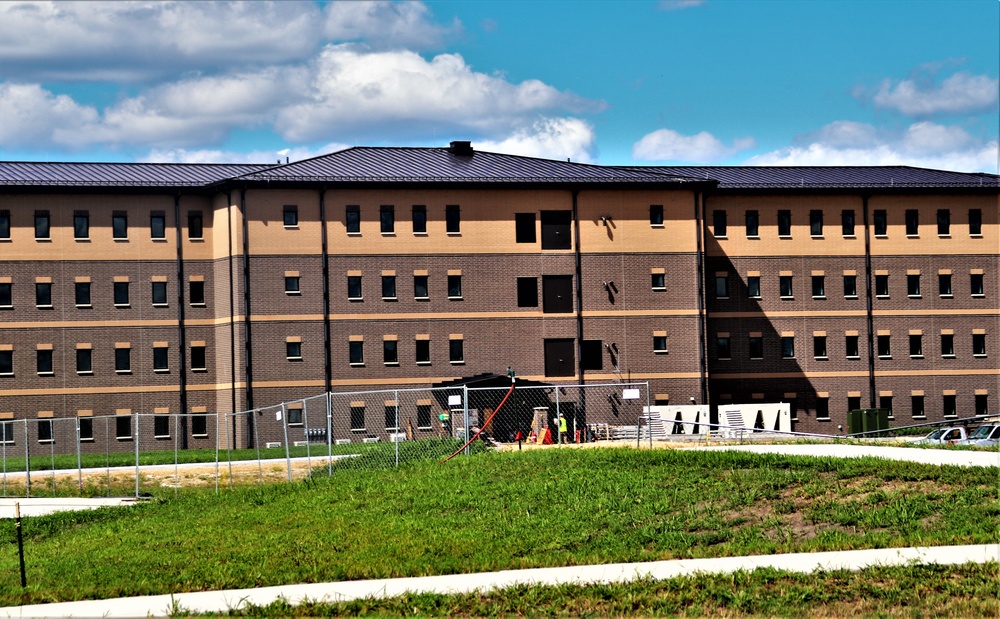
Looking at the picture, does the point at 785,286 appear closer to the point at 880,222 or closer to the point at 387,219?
the point at 880,222

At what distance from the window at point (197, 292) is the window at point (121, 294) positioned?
2725 millimetres

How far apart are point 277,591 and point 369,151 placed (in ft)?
149

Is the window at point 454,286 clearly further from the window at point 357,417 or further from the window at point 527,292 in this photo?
the window at point 357,417

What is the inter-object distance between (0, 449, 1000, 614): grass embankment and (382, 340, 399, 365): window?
29.0m

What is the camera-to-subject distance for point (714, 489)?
21.4 metres

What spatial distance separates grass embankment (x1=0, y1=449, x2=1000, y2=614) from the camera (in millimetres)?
16875

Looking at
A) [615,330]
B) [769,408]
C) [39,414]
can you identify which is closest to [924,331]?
[769,408]

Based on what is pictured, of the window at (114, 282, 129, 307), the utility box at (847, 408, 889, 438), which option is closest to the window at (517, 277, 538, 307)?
the utility box at (847, 408, 889, 438)

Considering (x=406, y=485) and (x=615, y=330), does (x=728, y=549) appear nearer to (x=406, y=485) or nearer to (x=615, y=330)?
(x=406, y=485)


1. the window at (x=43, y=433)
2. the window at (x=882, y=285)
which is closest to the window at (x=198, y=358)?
the window at (x=43, y=433)

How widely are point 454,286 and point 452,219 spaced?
2.94 metres

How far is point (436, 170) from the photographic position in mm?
56938

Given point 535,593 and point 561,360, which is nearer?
point 535,593

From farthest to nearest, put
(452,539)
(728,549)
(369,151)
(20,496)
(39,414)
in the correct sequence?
1. (369,151)
2. (39,414)
3. (20,496)
4. (452,539)
5. (728,549)
